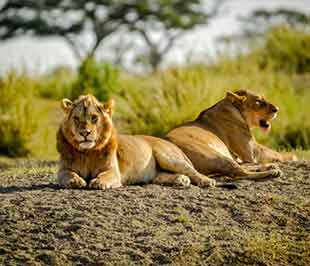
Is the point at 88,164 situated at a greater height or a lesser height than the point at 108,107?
lesser

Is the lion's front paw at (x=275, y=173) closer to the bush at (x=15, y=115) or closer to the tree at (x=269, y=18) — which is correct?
the bush at (x=15, y=115)

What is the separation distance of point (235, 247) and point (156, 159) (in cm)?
199

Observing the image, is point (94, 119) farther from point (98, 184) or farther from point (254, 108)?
point (254, 108)

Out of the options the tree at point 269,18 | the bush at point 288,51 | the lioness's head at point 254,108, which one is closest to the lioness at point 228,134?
the lioness's head at point 254,108

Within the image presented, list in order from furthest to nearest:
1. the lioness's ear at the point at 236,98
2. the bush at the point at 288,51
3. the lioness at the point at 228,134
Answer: the bush at the point at 288,51 → the lioness's ear at the point at 236,98 → the lioness at the point at 228,134

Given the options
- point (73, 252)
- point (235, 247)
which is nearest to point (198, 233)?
point (235, 247)

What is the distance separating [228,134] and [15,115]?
715cm

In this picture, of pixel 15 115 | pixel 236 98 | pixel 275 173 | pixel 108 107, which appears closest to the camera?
pixel 108 107

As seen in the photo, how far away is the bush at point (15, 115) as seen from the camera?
1720cm

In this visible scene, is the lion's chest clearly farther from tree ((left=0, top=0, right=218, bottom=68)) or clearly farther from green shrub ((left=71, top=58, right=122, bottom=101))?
tree ((left=0, top=0, right=218, bottom=68))

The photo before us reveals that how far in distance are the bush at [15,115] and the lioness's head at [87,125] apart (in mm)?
8165

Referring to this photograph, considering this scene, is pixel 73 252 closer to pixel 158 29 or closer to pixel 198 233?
pixel 198 233

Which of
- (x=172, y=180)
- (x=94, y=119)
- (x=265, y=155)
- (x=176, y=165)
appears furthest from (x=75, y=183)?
(x=265, y=155)

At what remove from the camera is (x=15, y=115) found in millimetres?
17688
